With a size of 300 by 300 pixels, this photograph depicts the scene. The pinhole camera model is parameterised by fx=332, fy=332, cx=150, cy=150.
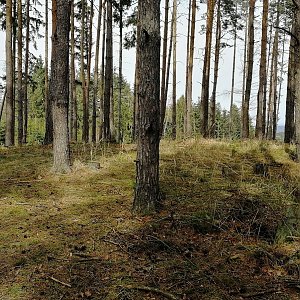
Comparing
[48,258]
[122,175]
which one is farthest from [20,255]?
[122,175]

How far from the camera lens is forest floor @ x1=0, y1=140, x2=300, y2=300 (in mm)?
2539

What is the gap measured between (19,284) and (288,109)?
14.0 metres

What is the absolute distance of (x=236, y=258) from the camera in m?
2.94

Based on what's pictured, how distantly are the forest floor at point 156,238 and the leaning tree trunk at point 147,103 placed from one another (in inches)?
12.4

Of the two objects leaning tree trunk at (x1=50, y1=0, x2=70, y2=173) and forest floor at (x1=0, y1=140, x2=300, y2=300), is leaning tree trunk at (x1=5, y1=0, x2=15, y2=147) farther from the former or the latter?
forest floor at (x1=0, y1=140, x2=300, y2=300)

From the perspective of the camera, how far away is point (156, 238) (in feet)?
10.7

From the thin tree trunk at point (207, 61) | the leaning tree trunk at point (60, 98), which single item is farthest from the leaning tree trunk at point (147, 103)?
the thin tree trunk at point (207, 61)

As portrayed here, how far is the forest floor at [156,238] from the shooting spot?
254 centimetres

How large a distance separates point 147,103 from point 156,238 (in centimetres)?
161

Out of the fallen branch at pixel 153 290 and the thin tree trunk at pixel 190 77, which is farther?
the thin tree trunk at pixel 190 77

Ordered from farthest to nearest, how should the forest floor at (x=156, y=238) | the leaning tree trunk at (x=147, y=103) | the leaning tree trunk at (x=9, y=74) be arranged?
the leaning tree trunk at (x=9, y=74), the leaning tree trunk at (x=147, y=103), the forest floor at (x=156, y=238)

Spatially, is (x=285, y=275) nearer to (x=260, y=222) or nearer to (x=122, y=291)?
(x=260, y=222)

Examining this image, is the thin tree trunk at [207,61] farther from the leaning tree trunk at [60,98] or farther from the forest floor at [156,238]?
the forest floor at [156,238]

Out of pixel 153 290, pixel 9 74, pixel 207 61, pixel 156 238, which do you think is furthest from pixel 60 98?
pixel 207 61
